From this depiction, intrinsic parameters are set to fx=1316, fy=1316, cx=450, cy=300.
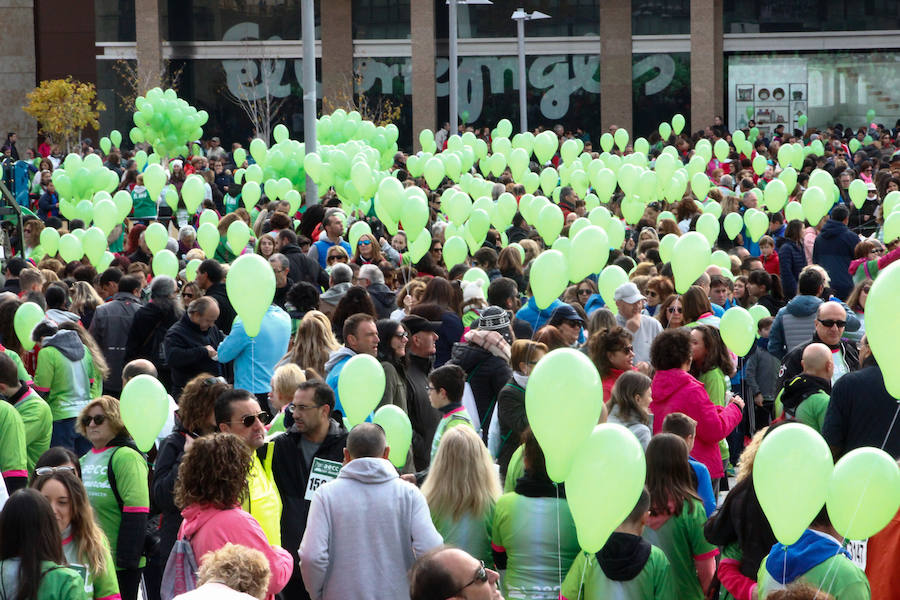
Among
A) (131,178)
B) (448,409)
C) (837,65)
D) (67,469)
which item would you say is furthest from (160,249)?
(837,65)

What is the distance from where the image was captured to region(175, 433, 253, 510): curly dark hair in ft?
16.2

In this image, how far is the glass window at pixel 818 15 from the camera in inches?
1454

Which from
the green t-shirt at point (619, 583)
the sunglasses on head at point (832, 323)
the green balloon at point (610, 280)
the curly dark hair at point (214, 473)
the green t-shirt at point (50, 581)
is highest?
the green balloon at point (610, 280)

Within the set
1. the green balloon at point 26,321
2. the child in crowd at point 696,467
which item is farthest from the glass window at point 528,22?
the child in crowd at point 696,467

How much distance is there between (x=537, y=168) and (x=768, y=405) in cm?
1115

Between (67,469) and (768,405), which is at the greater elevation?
(67,469)

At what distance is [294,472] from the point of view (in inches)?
232

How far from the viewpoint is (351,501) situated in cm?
518

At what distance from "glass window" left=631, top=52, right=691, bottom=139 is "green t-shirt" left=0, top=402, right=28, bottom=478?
32.5 meters

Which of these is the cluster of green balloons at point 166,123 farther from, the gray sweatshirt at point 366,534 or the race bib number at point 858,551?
the race bib number at point 858,551

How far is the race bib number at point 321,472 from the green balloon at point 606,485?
136 cm

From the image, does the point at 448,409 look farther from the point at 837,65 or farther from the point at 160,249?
the point at 837,65

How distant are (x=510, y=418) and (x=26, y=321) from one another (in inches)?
146

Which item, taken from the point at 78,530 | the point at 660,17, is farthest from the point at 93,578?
the point at 660,17
